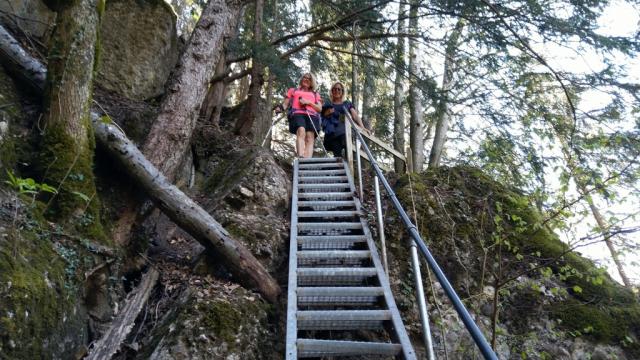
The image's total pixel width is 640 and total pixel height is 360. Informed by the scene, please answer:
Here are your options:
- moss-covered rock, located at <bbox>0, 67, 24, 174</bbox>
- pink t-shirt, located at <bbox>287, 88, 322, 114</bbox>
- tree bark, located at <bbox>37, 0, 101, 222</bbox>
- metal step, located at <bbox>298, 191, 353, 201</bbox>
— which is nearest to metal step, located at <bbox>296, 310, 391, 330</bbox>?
tree bark, located at <bbox>37, 0, 101, 222</bbox>

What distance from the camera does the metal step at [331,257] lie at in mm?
4234

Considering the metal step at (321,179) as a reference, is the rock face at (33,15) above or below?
above

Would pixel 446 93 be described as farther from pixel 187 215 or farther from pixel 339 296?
pixel 187 215

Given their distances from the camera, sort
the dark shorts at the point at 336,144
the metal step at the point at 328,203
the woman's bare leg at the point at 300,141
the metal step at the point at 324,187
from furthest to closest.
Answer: the dark shorts at the point at 336,144, the woman's bare leg at the point at 300,141, the metal step at the point at 324,187, the metal step at the point at 328,203

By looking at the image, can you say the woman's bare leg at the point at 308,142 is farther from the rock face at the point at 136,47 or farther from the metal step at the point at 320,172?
the rock face at the point at 136,47

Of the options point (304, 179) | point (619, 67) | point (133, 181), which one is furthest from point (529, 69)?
point (133, 181)

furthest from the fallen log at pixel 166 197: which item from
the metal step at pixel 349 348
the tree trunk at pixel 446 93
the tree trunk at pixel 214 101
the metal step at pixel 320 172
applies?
the tree trunk at pixel 214 101

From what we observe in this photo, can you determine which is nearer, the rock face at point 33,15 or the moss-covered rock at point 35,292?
the moss-covered rock at point 35,292

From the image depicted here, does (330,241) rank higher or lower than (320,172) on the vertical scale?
lower

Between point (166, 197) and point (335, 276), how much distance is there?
1872 millimetres

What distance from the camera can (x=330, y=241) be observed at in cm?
459

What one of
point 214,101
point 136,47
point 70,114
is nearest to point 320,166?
point 214,101

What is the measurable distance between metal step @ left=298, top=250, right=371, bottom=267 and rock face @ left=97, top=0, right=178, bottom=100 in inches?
188

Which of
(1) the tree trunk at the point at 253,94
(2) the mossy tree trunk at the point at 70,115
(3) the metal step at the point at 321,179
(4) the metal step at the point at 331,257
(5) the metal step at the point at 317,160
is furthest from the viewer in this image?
(1) the tree trunk at the point at 253,94
